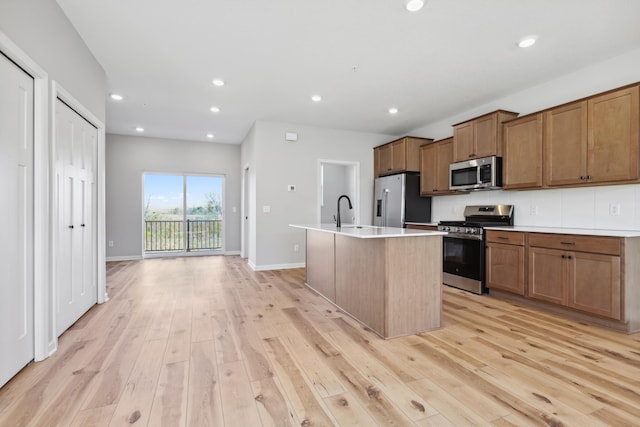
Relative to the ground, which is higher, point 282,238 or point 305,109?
point 305,109

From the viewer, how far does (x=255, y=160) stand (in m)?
5.32

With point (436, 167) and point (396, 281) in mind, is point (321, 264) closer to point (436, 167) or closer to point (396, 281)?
point (396, 281)

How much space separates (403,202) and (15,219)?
4799 mm

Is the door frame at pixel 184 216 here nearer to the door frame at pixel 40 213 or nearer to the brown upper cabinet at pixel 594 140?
the door frame at pixel 40 213

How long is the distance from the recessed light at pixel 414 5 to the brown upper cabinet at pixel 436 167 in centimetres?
277

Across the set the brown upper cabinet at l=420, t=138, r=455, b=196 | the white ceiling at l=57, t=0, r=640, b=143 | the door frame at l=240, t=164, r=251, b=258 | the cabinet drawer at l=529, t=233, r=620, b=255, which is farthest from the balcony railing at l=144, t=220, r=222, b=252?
the cabinet drawer at l=529, t=233, r=620, b=255

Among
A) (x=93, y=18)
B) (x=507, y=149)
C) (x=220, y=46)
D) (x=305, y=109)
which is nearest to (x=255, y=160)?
(x=305, y=109)

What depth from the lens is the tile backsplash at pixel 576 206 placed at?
117 inches

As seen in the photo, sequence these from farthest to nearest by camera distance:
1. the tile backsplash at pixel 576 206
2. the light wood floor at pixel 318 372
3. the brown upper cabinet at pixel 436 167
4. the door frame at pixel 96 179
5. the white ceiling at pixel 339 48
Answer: the brown upper cabinet at pixel 436 167 < the tile backsplash at pixel 576 206 < the white ceiling at pixel 339 48 < the door frame at pixel 96 179 < the light wood floor at pixel 318 372

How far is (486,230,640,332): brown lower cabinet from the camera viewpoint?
2.58m

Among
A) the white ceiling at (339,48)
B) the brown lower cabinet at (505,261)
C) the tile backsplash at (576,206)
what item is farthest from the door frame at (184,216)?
the brown lower cabinet at (505,261)

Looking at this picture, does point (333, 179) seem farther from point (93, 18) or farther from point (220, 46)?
point (93, 18)

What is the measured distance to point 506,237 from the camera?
11.5ft

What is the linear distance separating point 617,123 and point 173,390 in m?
4.27
